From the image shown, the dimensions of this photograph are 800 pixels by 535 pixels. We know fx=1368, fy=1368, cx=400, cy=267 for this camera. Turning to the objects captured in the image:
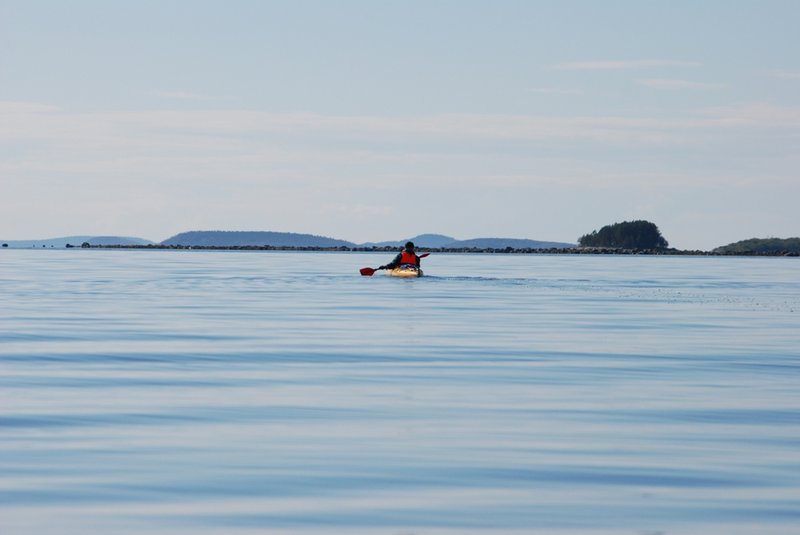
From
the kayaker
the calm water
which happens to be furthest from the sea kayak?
the calm water

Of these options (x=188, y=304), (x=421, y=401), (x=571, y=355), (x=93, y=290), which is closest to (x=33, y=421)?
(x=421, y=401)

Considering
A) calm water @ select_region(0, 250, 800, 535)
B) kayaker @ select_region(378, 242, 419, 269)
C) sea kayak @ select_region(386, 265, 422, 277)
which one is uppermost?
kayaker @ select_region(378, 242, 419, 269)

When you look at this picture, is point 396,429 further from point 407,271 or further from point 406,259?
point 406,259

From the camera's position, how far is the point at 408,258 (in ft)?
203

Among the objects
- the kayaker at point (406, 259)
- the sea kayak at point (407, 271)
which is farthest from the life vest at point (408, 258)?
the sea kayak at point (407, 271)

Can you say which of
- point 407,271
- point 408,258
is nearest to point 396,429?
point 407,271

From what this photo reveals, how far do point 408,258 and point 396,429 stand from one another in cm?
4766

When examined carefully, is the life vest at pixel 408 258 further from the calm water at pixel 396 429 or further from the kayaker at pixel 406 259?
the calm water at pixel 396 429

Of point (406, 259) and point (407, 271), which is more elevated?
point (406, 259)

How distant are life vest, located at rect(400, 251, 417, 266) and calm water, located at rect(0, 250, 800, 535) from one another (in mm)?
30301

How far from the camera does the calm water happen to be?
1017cm

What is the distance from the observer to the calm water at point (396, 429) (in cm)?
1017

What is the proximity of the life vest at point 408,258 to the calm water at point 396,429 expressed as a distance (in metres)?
30.3

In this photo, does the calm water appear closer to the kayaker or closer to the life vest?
the kayaker
